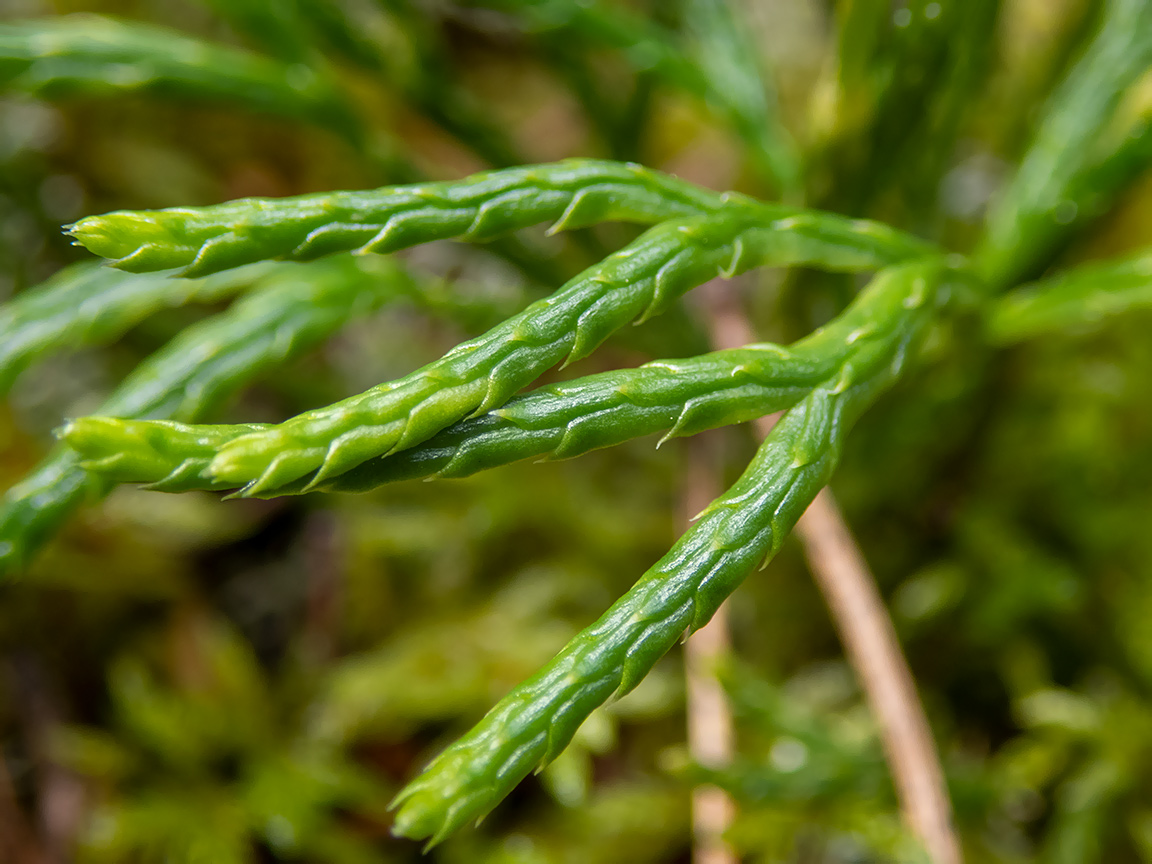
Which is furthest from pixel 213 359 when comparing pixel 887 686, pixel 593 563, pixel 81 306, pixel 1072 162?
pixel 1072 162

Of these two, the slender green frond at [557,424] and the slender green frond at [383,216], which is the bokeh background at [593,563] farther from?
the slender green frond at [557,424]

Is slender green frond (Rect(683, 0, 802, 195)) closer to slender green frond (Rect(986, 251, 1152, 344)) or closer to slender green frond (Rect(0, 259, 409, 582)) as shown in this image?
slender green frond (Rect(986, 251, 1152, 344))

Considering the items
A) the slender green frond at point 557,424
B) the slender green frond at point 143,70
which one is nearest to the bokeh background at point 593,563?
the slender green frond at point 143,70

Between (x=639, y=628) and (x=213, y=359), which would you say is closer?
(x=639, y=628)

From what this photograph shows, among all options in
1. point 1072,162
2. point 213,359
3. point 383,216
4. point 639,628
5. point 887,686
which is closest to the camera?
point 639,628

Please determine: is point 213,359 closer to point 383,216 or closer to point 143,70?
point 383,216

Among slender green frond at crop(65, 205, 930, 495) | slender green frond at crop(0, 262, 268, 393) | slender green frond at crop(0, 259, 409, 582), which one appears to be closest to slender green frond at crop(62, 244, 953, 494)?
slender green frond at crop(65, 205, 930, 495)
